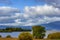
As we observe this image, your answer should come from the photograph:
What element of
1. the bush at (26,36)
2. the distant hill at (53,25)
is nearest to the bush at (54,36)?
the distant hill at (53,25)

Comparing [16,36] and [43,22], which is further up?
[43,22]

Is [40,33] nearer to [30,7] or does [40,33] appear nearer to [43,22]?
[43,22]

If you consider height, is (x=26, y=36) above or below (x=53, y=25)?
below

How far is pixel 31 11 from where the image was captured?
2.51m

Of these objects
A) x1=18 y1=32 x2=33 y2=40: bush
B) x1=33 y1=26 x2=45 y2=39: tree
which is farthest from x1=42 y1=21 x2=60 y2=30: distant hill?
x1=18 y1=32 x2=33 y2=40: bush

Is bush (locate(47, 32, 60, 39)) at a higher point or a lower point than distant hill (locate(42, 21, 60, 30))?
lower

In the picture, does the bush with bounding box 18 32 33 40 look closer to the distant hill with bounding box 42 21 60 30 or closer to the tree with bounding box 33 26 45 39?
the tree with bounding box 33 26 45 39

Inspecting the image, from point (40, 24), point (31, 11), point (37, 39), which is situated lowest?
point (37, 39)

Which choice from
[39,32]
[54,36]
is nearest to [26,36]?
[39,32]

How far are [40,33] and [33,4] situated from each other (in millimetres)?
474

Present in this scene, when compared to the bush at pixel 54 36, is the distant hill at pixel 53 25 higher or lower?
higher


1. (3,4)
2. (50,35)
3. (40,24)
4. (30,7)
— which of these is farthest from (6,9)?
(50,35)

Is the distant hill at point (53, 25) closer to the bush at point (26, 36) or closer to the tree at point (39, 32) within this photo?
the tree at point (39, 32)

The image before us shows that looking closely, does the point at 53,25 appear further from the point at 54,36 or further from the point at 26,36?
the point at 26,36
